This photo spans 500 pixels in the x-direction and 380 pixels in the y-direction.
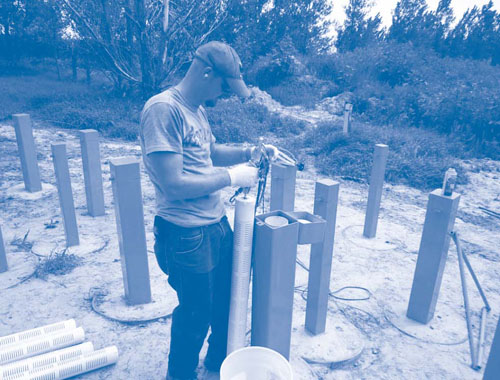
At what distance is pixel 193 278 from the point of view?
1.97 metres

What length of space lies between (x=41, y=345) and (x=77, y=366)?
326mm

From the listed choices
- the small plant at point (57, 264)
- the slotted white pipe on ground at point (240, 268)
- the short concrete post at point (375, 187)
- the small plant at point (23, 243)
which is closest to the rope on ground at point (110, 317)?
the small plant at point (57, 264)

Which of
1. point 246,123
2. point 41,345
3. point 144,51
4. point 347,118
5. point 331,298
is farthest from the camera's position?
point 144,51

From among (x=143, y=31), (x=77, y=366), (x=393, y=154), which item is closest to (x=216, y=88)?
(x=77, y=366)

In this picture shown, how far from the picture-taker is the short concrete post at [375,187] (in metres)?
4.47

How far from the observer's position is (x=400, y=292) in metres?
3.66

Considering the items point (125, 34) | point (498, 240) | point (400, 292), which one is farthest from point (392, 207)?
point (125, 34)

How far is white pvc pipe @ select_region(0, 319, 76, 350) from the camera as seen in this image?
8.21 ft

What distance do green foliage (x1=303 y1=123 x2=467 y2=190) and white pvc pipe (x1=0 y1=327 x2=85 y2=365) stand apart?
5894mm

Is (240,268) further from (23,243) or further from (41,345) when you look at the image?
(23,243)

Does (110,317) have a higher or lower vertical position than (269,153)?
lower

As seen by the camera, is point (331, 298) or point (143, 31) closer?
point (331, 298)

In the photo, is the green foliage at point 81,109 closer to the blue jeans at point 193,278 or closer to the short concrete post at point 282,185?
the short concrete post at point 282,185

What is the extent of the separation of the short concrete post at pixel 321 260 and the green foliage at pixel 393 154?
4.74 m
